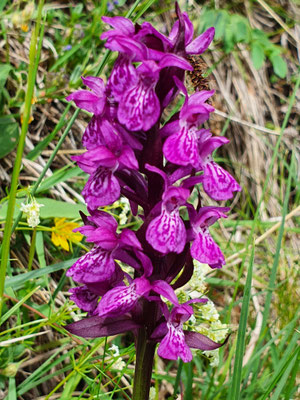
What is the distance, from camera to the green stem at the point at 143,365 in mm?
1068

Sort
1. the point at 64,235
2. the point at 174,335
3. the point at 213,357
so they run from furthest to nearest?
1. the point at 64,235
2. the point at 213,357
3. the point at 174,335

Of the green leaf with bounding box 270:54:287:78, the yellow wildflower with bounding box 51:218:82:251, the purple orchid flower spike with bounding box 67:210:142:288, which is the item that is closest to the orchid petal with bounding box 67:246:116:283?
the purple orchid flower spike with bounding box 67:210:142:288

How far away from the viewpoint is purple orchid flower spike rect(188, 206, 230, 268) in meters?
0.98

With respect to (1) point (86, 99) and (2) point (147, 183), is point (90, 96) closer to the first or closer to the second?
(1) point (86, 99)

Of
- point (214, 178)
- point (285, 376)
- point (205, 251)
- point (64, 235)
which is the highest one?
point (214, 178)

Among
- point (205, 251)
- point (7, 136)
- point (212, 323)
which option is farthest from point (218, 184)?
point (7, 136)

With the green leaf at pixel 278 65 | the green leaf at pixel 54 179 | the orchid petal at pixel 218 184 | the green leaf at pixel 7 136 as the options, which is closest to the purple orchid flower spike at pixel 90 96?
the orchid petal at pixel 218 184

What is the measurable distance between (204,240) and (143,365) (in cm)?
29

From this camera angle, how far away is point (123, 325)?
1043 millimetres

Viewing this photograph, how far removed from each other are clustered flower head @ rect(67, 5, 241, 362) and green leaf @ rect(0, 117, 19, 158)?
883 millimetres

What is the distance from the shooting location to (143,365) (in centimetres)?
108

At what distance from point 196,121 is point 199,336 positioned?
0.43 metres

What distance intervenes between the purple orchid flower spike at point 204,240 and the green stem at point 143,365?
0.67ft

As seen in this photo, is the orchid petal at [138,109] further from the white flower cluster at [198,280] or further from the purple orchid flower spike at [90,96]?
the white flower cluster at [198,280]
